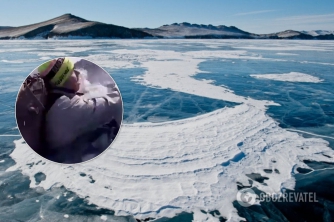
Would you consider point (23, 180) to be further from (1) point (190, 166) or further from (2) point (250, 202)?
(2) point (250, 202)

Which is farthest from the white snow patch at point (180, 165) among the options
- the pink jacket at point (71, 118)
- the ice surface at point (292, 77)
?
the ice surface at point (292, 77)

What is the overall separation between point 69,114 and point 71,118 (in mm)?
42

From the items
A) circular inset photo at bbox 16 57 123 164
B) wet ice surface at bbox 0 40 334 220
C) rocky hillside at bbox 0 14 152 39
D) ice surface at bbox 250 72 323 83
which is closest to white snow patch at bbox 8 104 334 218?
wet ice surface at bbox 0 40 334 220

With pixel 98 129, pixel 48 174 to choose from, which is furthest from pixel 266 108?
pixel 98 129

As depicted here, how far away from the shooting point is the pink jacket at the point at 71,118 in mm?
2439

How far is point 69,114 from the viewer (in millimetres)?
2463

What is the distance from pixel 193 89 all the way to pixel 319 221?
28.4 feet

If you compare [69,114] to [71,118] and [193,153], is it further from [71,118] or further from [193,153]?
[193,153]

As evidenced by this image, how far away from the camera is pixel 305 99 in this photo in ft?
36.5

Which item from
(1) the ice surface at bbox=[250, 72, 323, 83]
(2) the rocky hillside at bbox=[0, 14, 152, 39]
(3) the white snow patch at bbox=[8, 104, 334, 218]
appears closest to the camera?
(3) the white snow patch at bbox=[8, 104, 334, 218]

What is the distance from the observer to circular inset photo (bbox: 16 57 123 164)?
241 centimetres

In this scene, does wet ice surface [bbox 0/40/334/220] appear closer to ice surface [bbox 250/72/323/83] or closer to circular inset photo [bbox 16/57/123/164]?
circular inset photo [bbox 16/57/123/164]

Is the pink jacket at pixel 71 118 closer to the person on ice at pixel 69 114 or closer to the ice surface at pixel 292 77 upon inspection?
the person on ice at pixel 69 114

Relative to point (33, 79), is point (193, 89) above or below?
below
